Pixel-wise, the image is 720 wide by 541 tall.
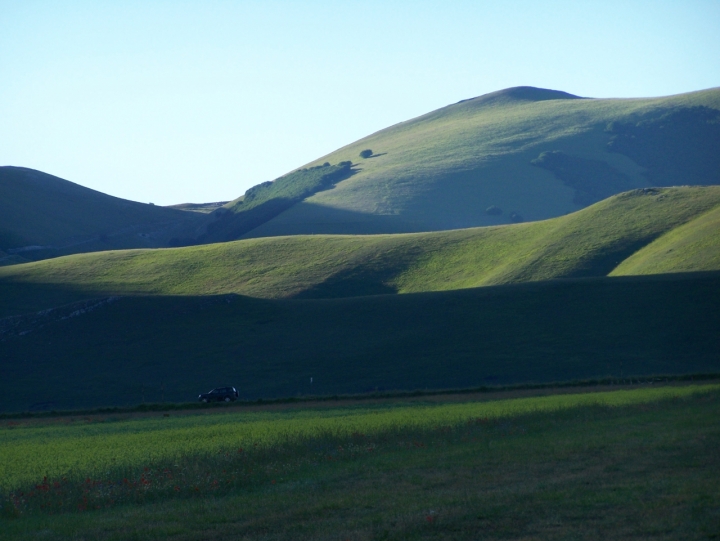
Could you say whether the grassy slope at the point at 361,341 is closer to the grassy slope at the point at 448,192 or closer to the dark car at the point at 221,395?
the dark car at the point at 221,395

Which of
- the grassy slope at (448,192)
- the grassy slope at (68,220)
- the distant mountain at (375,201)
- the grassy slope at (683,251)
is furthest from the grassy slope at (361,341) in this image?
the grassy slope at (68,220)

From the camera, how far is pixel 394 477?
18484 mm

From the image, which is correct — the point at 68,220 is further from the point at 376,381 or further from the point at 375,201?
the point at 376,381

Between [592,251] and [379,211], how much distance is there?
7446 centimetres

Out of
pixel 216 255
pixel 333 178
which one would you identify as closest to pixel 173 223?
pixel 333 178

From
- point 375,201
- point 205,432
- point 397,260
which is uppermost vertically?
point 375,201

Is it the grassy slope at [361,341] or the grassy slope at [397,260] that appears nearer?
the grassy slope at [361,341]

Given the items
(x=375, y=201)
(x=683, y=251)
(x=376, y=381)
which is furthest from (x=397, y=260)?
(x=375, y=201)

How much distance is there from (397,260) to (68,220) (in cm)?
9884

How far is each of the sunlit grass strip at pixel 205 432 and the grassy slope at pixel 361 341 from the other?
603 inches

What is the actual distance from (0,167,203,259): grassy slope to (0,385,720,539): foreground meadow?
441ft

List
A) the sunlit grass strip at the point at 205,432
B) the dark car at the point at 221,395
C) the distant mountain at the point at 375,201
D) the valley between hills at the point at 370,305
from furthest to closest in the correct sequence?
the distant mountain at the point at 375,201
the valley between hills at the point at 370,305
the dark car at the point at 221,395
the sunlit grass strip at the point at 205,432

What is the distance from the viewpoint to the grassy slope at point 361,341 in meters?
51.1

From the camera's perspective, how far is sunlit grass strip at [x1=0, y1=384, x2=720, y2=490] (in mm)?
22109
